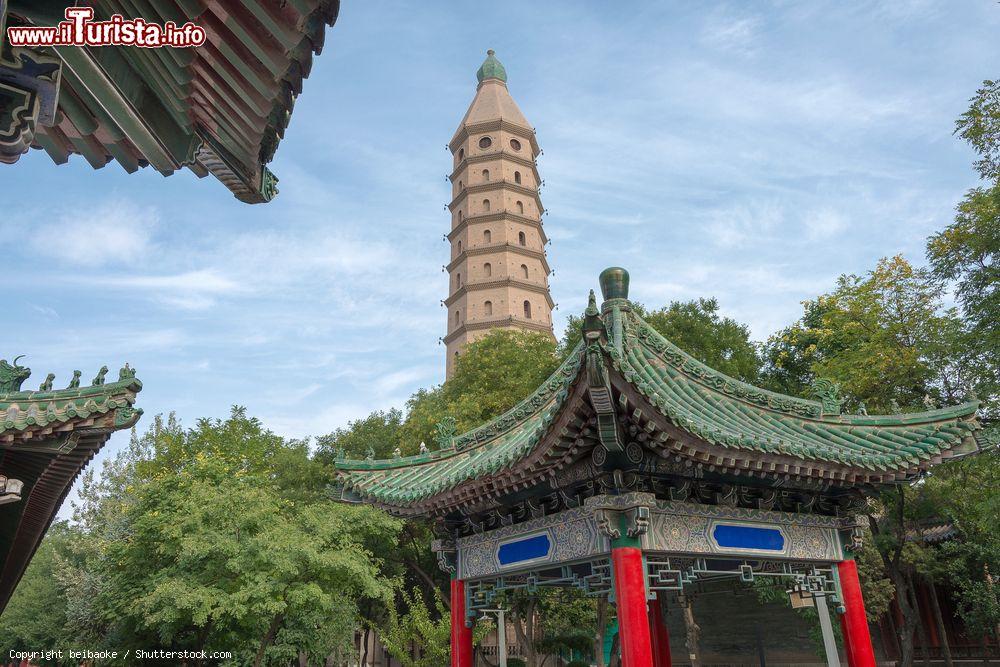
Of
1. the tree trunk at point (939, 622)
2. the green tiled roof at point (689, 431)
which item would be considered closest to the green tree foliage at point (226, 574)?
the green tiled roof at point (689, 431)

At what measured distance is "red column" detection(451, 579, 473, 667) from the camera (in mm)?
9477

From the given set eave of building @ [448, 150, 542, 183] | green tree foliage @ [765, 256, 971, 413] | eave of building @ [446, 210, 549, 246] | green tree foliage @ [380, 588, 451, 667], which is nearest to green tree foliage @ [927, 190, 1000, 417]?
green tree foliage @ [765, 256, 971, 413]

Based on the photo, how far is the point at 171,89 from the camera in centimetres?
346

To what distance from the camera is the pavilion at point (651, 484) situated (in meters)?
6.96

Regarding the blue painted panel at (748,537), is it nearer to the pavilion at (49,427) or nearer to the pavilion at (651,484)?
the pavilion at (651,484)

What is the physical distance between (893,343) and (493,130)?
3323 centimetres

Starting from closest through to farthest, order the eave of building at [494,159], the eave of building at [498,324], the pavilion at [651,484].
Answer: the pavilion at [651,484] < the eave of building at [498,324] < the eave of building at [494,159]

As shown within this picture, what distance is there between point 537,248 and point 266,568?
3201cm

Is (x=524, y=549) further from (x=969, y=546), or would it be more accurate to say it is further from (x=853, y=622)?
(x=969, y=546)

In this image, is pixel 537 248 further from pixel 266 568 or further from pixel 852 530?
pixel 852 530

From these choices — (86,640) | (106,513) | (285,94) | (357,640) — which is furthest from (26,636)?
(285,94)

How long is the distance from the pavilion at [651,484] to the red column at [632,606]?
0.05 feet

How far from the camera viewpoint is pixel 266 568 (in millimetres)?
15430

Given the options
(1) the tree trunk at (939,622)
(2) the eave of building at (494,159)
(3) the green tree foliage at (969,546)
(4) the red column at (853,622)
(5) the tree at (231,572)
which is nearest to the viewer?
(4) the red column at (853,622)
